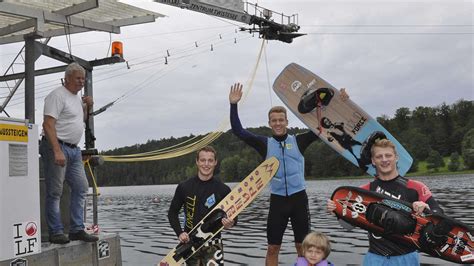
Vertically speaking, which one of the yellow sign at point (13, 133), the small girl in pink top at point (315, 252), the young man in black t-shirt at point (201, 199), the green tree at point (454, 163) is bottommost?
the green tree at point (454, 163)

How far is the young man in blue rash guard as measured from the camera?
5605 millimetres

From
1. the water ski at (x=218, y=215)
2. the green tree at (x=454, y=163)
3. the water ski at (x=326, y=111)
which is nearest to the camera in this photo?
the water ski at (x=218, y=215)

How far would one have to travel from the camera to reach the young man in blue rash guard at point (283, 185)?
561 cm

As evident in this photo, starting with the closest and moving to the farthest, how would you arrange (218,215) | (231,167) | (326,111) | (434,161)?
(218,215) < (326,111) < (231,167) < (434,161)

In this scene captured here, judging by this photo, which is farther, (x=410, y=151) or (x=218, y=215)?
(x=410, y=151)

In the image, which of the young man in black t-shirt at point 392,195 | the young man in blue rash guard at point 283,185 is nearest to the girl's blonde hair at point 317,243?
the young man in black t-shirt at point 392,195

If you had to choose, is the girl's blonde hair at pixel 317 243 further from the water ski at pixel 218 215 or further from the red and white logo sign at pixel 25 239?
the red and white logo sign at pixel 25 239

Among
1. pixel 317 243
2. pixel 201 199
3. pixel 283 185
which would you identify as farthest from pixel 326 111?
pixel 317 243

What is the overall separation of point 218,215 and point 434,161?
4140 inches

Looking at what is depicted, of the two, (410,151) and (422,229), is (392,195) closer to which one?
(422,229)

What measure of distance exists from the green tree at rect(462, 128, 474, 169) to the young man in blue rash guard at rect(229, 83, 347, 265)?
101 metres

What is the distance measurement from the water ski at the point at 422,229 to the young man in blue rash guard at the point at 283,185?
1.46 meters

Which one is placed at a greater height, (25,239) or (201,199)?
(201,199)

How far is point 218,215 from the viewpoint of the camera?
468 cm
